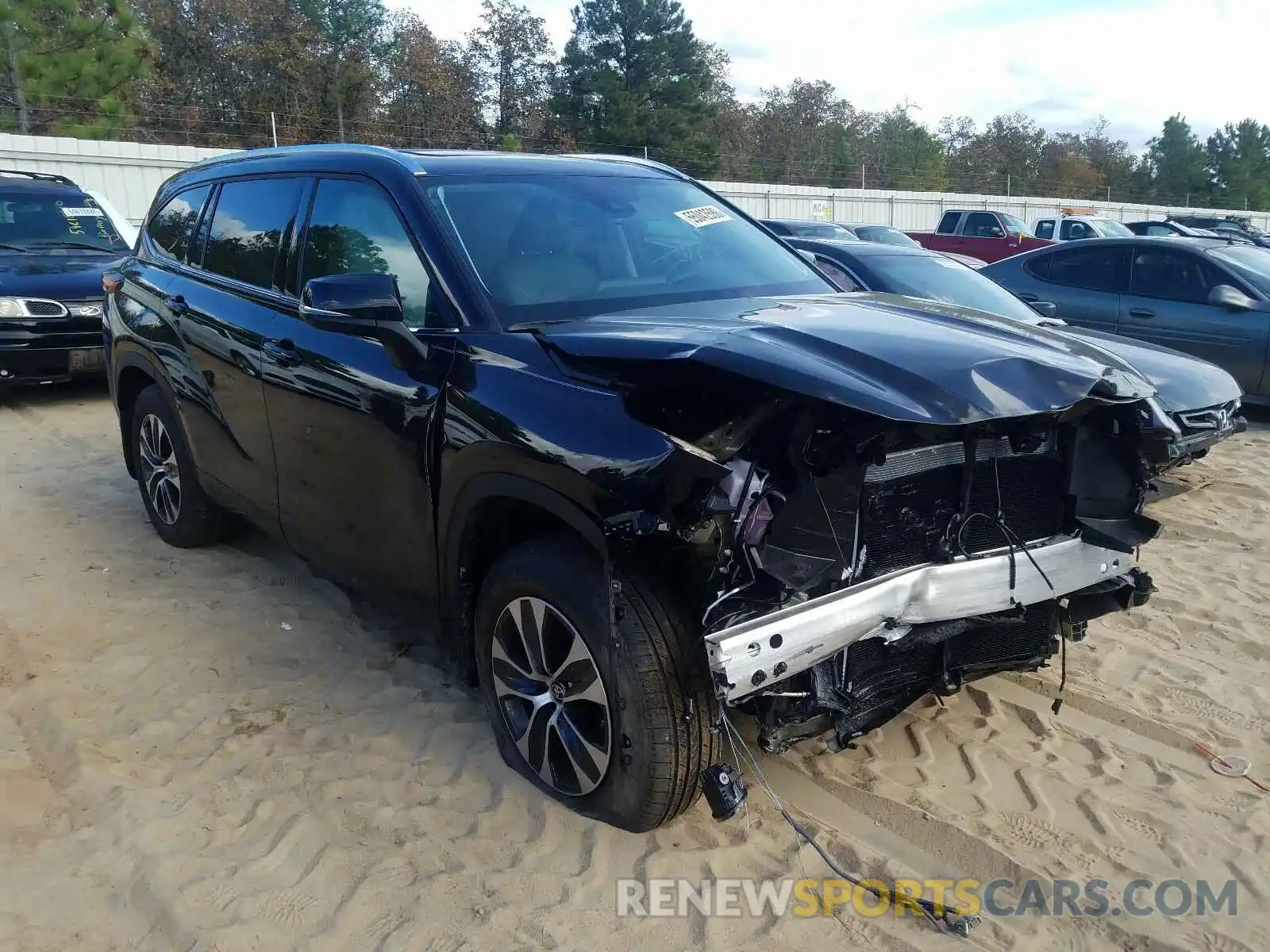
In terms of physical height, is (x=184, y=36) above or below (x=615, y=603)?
above

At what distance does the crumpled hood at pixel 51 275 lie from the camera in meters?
8.64

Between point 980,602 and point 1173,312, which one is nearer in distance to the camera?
point 980,602

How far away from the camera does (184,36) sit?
121 ft

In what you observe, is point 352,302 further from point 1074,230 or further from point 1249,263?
point 1074,230

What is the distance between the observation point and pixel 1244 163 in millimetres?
63031

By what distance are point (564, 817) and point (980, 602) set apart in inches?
54.5

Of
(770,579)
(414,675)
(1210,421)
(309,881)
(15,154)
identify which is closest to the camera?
(770,579)

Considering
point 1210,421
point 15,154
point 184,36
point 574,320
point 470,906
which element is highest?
point 184,36

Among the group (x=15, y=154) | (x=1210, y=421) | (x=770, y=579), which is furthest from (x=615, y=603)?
(x=15, y=154)

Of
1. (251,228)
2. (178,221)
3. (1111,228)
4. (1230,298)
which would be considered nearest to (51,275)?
(178,221)

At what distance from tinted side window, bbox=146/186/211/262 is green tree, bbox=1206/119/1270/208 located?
69167 millimetres

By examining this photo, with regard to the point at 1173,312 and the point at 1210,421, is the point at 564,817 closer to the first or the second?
the point at 1210,421

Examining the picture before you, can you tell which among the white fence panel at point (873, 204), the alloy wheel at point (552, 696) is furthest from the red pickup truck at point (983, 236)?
the alloy wheel at point (552, 696)

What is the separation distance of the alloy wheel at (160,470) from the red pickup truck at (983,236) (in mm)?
17330
